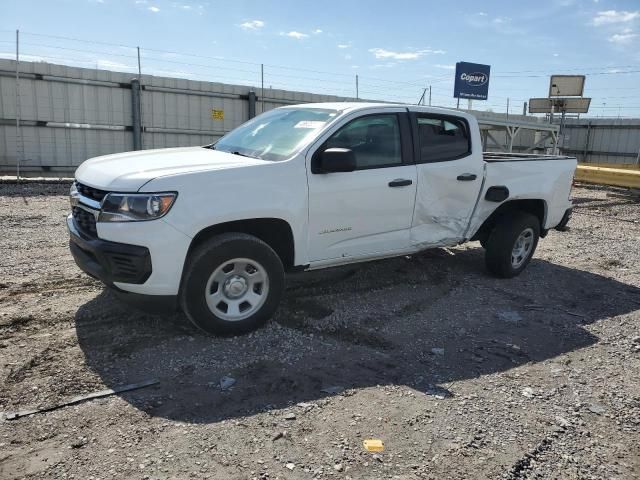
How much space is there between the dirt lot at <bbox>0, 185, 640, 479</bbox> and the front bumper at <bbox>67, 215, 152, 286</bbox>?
0.57 meters

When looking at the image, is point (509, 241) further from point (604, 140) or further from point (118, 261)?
point (604, 140)

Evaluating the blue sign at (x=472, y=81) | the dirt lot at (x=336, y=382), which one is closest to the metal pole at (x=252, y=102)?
the blue sign at (x=472, y=81)

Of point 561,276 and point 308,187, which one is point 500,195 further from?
point 308,187

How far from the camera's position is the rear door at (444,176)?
17.4 feet

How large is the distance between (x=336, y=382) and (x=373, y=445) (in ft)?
2.48

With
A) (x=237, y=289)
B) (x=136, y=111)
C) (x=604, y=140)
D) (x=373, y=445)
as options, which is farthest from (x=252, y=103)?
(x=604, y=140)

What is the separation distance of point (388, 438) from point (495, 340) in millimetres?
1906

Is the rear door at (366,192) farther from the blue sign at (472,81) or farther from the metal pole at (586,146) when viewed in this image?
the metal pole at (586,146)

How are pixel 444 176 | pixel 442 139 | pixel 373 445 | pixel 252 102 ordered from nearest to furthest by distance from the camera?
pixel 373 445 < pixel 444 176 < pixel 442 139 < pixel 252 102

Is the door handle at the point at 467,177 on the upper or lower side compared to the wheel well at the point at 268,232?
upper

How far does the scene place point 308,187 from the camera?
4.43 metres

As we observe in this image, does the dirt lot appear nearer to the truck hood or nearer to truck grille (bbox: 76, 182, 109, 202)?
truck grille (bbox: 76, 182, 109, 202)

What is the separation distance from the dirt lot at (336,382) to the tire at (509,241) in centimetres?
32

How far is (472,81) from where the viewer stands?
75.1 ft
